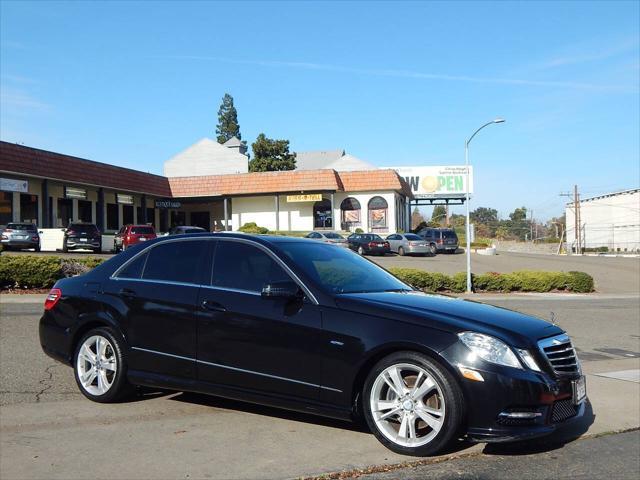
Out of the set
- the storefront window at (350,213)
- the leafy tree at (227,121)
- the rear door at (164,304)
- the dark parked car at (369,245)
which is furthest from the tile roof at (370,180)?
the leafy tree at (227,121)

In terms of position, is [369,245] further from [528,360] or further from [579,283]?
[528,360]

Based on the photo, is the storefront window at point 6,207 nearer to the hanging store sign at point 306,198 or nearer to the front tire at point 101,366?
the hanging store sign at point 306,198

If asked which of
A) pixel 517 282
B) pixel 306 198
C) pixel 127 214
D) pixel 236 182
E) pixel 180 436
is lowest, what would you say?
pixel 180 436

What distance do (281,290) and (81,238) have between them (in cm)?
2974

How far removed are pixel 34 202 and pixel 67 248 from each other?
9.89m

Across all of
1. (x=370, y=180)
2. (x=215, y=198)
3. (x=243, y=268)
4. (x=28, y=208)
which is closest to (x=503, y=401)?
(x=243, y=268)

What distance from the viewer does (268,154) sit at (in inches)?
2771

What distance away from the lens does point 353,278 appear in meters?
5.52

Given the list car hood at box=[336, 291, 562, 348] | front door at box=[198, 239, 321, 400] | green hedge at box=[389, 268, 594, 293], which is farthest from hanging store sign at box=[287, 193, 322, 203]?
car hood at box=[336, 291, 562, 348]

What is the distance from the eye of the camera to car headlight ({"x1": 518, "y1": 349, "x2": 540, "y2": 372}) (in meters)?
4.38

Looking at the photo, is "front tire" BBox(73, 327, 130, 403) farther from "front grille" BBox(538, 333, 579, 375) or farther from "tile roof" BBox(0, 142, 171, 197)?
"tile roof" BBox(0, 142, 171, 197)

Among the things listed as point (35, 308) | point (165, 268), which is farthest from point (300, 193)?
point (165, 268)

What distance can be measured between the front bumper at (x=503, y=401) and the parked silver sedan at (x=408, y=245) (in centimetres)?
3614

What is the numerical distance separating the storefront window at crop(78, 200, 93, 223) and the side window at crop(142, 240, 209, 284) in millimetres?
42255
